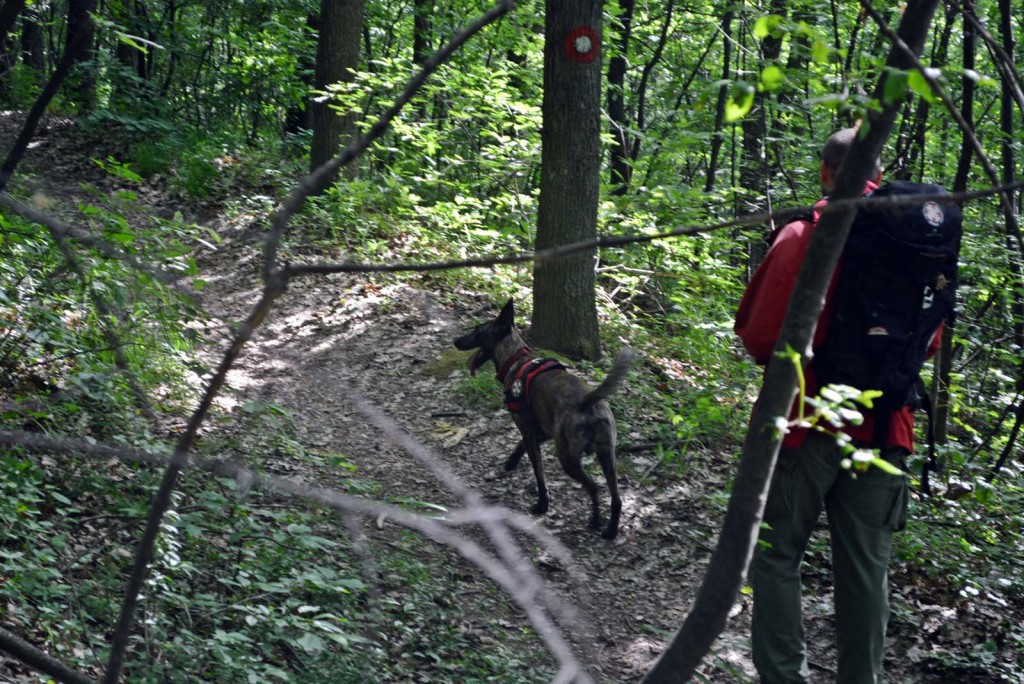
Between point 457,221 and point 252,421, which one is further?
point 457,221

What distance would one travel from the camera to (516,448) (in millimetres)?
7203

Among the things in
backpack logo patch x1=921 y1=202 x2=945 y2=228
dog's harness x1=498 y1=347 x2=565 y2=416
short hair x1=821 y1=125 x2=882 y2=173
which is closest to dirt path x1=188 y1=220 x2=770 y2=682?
dog's harness x1=498 y1=347 x2=565 y2=416

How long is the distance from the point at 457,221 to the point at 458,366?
299cm

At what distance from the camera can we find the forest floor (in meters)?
5.20

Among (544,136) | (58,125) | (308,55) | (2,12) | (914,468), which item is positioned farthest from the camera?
(308,55)

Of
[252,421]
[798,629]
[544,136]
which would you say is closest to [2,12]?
[252,421]

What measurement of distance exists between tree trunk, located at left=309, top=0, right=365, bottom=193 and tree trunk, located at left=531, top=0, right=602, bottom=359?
223 inches

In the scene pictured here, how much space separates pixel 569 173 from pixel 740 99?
6.26 meters

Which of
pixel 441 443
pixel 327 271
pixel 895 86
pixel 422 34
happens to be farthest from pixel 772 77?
pixel 422 34

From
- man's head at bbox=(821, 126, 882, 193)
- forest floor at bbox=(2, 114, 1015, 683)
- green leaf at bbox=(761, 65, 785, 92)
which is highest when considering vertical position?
green leaf at bbox=(761, 65, 785, 92)

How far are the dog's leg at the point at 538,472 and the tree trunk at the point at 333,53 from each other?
7.97m

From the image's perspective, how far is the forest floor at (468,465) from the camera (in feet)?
17.0

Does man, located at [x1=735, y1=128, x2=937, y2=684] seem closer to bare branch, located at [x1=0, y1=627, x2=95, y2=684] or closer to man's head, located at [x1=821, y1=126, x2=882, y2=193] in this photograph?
man's head, located at [x1=821, y1=126, x2=882, y2=193]

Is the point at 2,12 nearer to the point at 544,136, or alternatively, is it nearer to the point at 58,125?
the point at 544,136
